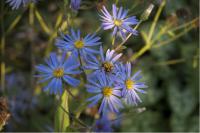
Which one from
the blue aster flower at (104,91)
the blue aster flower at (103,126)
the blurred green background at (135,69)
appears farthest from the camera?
the blurred green background at (135,69)

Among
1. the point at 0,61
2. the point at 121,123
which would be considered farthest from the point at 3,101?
the point at 121,123

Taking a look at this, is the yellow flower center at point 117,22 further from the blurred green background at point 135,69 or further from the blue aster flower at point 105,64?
the blurred green background at point 135,69

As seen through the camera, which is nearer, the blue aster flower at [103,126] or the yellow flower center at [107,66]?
the yellow flower center at [107,66]

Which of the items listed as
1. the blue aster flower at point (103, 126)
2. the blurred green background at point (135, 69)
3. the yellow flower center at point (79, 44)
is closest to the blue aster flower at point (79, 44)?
the yellow flower center at point (79, 44)

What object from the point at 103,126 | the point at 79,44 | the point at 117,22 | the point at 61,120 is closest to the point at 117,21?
the point at 117,22

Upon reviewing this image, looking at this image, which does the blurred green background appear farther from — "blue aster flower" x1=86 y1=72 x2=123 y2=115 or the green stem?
"blue aster flower" x1=86 y1=72 x2=123 y2=115

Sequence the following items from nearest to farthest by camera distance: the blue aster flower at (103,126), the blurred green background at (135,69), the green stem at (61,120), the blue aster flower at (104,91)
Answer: the blue aster flower at (104,91) < the green stem at (61,120) < the blue aster flower at (103,126) < the blurred green background at (135,69)

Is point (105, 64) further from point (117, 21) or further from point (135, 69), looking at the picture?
point (135, 69)
